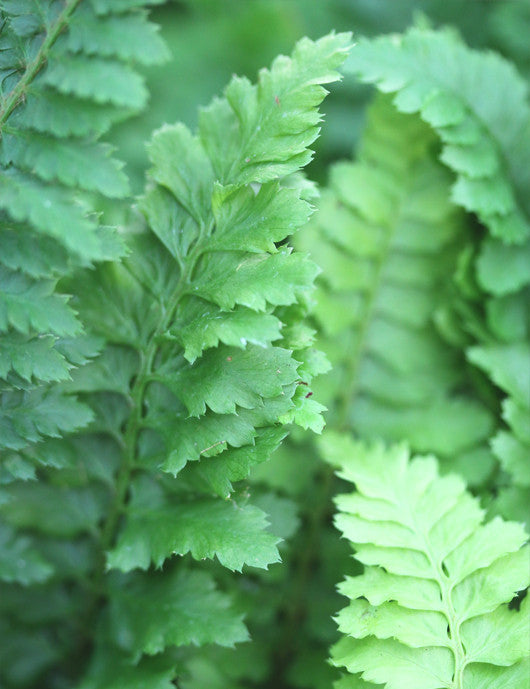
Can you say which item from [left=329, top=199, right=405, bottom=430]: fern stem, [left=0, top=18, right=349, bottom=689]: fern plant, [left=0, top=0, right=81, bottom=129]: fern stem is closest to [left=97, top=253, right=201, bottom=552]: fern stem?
[left=0, top=18, right=349, bottom=689]: fern plant

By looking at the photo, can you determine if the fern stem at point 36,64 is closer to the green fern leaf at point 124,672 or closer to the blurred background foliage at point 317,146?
the blurred background foliage at point 317,146

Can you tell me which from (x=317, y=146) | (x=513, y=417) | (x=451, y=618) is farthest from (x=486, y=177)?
(x=451, y=618)

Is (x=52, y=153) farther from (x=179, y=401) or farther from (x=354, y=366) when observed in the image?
(x=354, y=366)

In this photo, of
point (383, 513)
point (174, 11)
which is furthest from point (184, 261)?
point (174, 11)

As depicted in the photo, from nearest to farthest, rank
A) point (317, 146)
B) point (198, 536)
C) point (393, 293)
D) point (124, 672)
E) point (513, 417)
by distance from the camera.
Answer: point (198, 536) → point (124, 672) → point (513, 417) → point (393, 293) → point (317, 146)

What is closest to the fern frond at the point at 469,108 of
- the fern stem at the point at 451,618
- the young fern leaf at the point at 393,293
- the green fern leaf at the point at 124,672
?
the young fern leaf at the point at 393,293

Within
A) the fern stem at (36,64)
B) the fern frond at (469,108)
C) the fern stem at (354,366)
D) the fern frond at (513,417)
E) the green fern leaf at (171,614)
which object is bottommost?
the green fern leaf at (171,614)
